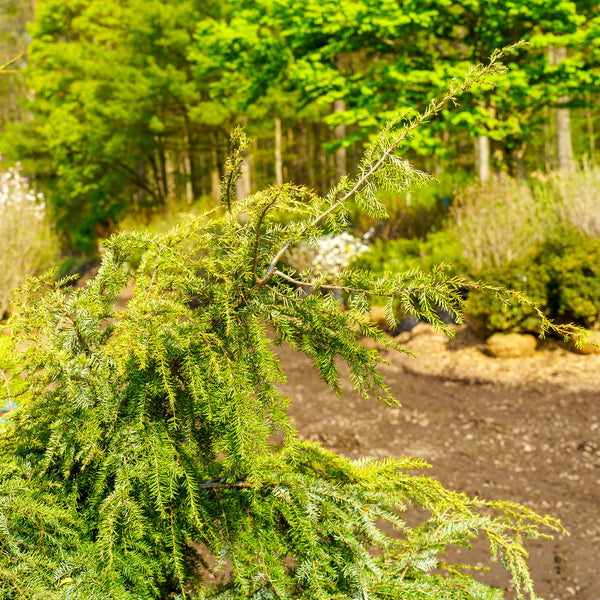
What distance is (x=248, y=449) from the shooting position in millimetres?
Result: 1072

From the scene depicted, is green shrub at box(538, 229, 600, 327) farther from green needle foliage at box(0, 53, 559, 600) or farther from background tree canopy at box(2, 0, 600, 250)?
green needle foliage at box(0, 53, 559, 600)

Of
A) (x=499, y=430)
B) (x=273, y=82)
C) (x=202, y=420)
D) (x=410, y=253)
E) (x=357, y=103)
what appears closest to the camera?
(x=202, y=420)

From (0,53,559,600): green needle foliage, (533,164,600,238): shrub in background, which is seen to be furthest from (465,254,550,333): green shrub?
(0,53,559,600): green needle foliage

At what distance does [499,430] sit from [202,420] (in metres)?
4.85

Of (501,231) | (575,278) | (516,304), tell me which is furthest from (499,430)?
(501,231)

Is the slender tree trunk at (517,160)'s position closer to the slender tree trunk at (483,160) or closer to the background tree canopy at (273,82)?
the background tree canopy at (273,82)

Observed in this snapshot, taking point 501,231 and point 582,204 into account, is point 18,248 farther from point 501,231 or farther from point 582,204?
point 582,204

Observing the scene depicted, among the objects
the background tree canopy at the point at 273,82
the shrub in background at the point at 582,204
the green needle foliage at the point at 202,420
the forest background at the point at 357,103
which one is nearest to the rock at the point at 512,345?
the forest background at the point at 357,103

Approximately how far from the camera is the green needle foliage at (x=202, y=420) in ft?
→ 3.52

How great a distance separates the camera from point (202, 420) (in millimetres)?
1209

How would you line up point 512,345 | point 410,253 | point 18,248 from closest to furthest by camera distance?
point 512,345 → point 18,248 → point 410,253

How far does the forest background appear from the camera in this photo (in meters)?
8.25

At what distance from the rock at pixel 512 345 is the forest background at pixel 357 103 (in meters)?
0.22

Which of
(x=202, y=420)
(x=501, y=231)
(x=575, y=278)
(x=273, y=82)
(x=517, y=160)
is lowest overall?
(x=575, y=278)
